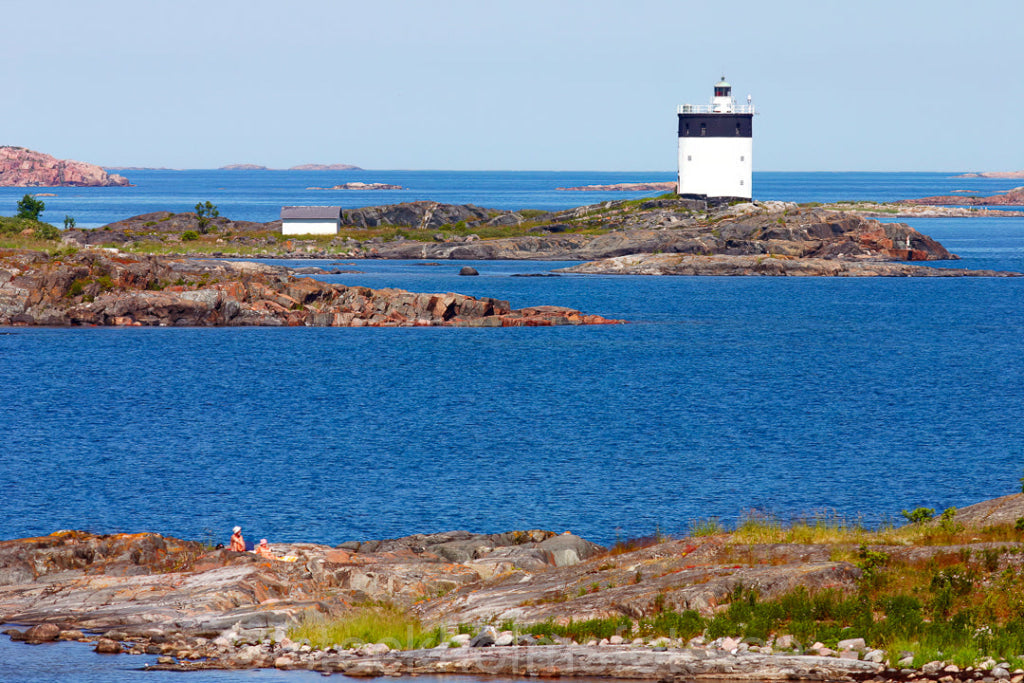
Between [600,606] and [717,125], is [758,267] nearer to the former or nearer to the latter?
[717,125]

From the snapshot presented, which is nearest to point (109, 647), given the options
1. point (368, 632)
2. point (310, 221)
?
point (368, 632)

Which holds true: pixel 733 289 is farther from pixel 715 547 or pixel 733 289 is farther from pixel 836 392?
pixel 715 547

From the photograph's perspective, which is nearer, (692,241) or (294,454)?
(294,454)

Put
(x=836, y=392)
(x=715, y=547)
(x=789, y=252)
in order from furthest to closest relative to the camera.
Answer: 1. (x=789, y=252)
2. (x=836, y=392)
3. (x=715, y=547)

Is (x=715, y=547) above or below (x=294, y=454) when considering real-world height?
above

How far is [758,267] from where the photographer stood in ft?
401

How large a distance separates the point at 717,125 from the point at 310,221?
49.4m

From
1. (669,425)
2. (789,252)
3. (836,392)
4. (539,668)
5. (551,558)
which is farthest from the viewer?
(789,252)

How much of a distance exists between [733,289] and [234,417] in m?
71.4

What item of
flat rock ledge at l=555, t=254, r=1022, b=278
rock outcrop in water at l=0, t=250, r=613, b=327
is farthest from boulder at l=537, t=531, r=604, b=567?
flat rock ledge at l=555, t=254, r=1022, b=278

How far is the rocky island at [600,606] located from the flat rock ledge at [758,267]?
9674 cm

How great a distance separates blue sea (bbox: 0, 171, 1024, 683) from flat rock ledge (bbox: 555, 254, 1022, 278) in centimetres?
2586

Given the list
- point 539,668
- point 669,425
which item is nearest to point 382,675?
point 539,668

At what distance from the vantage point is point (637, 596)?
67.4ft
